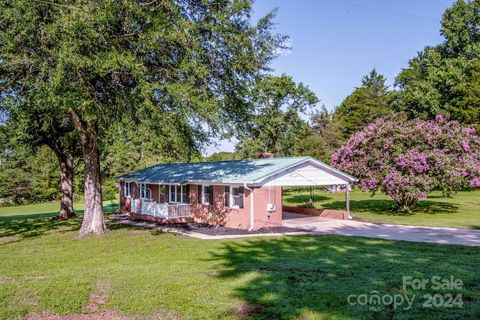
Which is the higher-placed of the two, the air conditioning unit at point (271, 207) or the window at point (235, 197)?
the window at point (235, 197)

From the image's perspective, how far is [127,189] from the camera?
95.3 feet

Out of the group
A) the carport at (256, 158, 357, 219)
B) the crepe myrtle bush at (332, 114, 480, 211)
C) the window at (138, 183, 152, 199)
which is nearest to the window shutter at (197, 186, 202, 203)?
the carport at (256, 158, 357, 219)

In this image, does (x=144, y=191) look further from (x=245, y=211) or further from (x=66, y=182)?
(x=245, y=211)

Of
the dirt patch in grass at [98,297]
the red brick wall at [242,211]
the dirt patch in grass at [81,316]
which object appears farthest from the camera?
the red brick wall at [242,211]

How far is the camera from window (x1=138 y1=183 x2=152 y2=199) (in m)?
26.1

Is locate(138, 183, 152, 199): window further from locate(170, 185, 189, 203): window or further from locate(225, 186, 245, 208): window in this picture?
locate(225, 186, 245, 208): window

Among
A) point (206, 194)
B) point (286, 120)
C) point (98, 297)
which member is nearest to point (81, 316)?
point (98, 297)

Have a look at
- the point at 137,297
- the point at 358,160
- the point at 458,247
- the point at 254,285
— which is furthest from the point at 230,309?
the point at 358,160

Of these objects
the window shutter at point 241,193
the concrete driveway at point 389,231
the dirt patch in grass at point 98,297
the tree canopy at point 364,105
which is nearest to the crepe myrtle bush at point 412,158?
the concrete driveway at point 389,231

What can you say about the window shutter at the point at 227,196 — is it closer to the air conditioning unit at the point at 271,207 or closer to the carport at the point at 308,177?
the air conditioning unit at the point at 271,207

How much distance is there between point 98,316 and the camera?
7.14m

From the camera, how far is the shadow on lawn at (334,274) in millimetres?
6801

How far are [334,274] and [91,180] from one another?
42.0 ft

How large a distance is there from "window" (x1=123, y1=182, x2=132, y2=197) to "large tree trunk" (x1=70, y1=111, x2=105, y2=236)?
10371 mm
